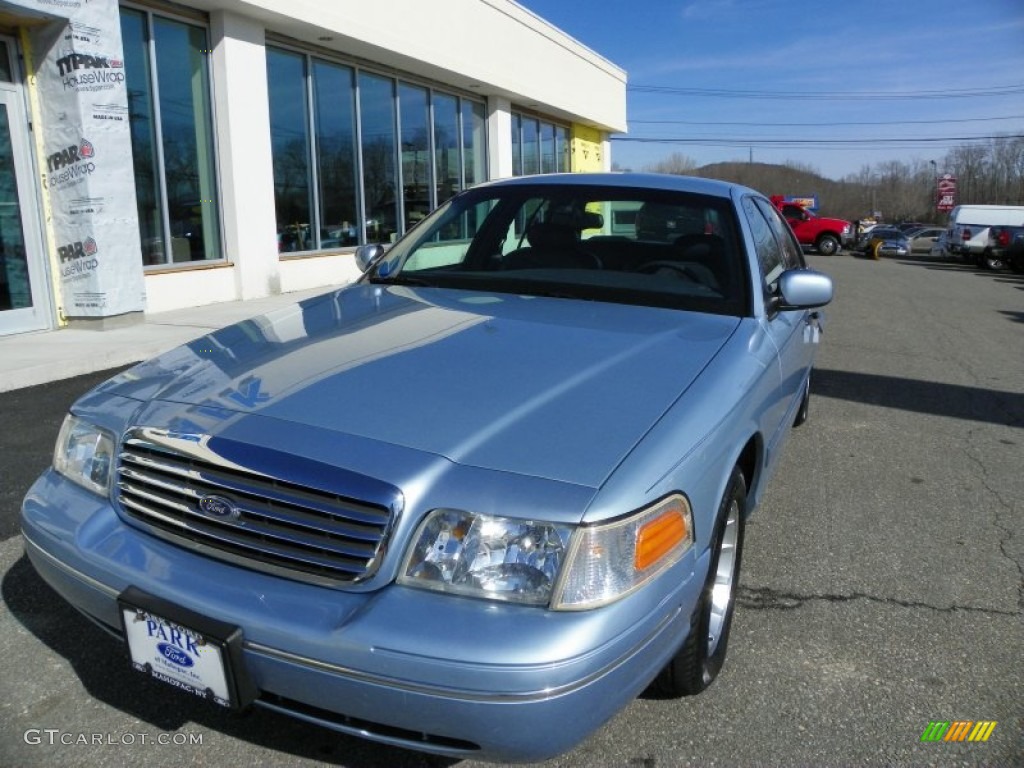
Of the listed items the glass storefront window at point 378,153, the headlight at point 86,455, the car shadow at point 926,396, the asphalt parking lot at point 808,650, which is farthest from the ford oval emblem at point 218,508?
the glass storefront window at point 378,153

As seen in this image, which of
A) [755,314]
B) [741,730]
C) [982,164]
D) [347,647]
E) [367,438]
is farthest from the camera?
[982,164]

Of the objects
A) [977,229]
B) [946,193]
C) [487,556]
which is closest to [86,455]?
[487,556]

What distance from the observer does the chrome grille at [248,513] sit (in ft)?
5.91

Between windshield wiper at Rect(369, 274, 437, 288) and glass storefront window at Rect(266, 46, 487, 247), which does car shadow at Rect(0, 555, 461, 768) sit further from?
glass storefront window at Rect(266, 46, 487, 247)

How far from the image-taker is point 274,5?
32.6ft

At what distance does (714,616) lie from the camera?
249cm

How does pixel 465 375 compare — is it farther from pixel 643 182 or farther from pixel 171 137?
pixel 171 137

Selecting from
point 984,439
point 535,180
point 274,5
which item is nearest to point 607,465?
point 535,180

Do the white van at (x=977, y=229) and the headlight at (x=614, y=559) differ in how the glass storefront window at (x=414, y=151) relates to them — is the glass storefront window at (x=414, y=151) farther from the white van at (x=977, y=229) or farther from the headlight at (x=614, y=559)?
the white van at (x=977, y=229)

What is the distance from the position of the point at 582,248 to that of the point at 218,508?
214cm

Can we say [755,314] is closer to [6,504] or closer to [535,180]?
[535,180]

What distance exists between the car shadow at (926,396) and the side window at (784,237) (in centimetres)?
193

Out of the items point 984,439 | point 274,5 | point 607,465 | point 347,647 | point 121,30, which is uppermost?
point 274,5

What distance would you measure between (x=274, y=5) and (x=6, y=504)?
8.22 meters
